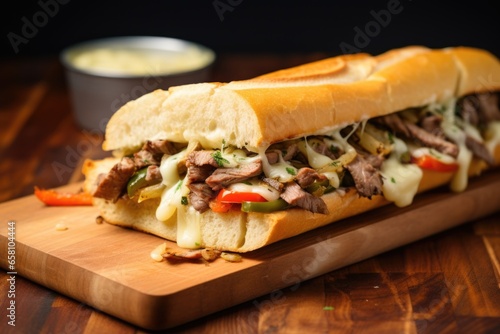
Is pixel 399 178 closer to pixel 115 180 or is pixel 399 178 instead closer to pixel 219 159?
pixel 219 159

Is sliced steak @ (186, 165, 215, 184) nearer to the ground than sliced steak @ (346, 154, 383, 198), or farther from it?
farther from it

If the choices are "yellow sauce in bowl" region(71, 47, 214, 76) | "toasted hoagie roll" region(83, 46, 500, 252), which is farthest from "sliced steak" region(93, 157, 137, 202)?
"yellow sauce in bowl" region(71, 47, 214, 76)

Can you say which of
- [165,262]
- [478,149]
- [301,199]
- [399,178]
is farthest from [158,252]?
[478,149]

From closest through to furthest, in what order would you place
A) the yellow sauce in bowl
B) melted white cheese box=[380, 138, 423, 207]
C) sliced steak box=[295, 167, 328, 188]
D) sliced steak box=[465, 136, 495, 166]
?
sliced steak box=[295, 167, 328, 188], melted white cheese box=[380, 138, 423, 207], sliced steak box=[465, 136, 495, 166], the yellow sauce in bowl

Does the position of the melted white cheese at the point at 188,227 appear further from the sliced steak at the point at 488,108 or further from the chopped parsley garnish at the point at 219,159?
the sliced steak at the point at 488,108

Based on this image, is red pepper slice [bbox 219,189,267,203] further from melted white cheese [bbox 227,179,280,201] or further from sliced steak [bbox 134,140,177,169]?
sliced steak [bbox 134,140,177,169]

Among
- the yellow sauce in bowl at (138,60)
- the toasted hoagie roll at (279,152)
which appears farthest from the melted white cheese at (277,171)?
the yellow sauce in bowl at (138,60)
